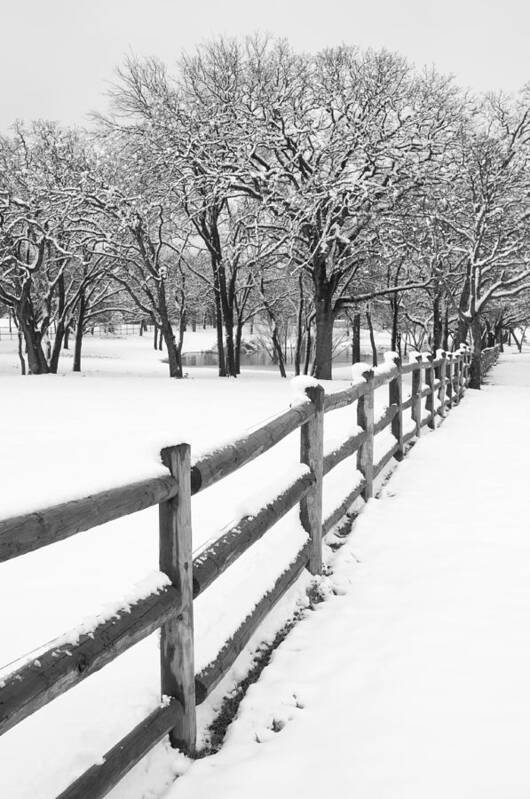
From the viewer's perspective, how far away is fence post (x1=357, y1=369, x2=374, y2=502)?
6.42m

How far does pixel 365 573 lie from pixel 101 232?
2148 centimetres

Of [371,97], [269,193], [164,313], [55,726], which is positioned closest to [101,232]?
[164,313]

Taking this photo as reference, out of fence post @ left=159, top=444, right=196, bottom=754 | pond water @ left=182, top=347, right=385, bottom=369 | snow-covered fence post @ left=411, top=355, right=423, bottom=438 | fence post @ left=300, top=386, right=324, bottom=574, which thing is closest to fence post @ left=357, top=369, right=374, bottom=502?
fence post @ left=300, top=386, right=324, bottom=574

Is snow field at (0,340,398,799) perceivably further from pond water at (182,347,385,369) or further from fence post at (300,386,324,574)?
pond water at (182,347,385,369)

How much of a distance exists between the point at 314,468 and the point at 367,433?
2.03 metres

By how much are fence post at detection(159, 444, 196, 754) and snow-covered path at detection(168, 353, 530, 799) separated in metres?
0.21

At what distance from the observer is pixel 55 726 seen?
275 cm

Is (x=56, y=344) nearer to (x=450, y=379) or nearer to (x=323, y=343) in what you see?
(x=323, y=343)

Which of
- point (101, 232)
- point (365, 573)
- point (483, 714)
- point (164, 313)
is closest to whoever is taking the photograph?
point (483, 714)

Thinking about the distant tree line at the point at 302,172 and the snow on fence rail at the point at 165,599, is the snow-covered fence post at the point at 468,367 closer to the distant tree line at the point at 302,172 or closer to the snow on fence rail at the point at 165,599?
the distant tree line at the point at 302,172

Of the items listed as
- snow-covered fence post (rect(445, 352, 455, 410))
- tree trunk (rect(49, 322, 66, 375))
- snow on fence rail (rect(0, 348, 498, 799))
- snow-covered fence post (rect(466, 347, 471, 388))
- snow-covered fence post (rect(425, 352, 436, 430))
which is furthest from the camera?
tree trunk (rect(49, 322, 66, 375))

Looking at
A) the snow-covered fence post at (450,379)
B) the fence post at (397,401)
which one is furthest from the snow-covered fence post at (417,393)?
the snow-covered fence post at (450,379)

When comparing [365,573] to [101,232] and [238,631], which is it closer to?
[238,631]

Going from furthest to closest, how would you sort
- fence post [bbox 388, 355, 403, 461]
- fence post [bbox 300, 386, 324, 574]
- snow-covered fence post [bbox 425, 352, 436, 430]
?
1. snow-covered fence post [bbox 425, 352, 436, 430]
2. fence post [bbox 388, 355, 403, 461]
3. fence post [bbox 300, 386, 324, 574]
